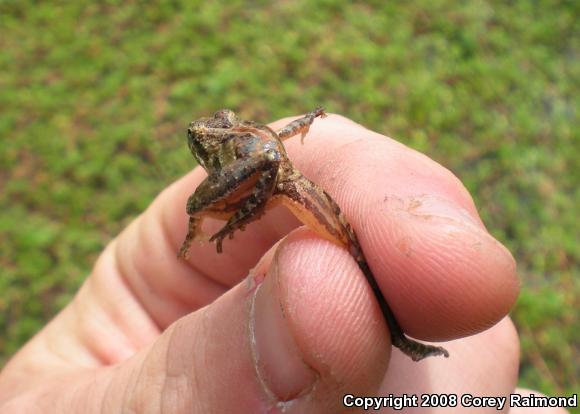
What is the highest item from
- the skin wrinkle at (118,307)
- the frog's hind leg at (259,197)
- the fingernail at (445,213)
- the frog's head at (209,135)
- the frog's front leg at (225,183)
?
the frog's head at (209,135)

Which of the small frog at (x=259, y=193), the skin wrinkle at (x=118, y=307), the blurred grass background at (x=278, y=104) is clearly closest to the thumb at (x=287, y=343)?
the small frog at (x=259, y=193)

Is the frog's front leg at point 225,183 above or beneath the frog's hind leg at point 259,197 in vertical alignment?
above

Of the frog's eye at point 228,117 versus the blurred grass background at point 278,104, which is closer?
the frog's eye at point 228,117

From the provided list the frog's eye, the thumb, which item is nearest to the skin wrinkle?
the thumb

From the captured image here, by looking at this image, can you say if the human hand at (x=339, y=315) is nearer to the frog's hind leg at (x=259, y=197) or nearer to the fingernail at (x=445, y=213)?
the fingernail at (x=445, y=213)

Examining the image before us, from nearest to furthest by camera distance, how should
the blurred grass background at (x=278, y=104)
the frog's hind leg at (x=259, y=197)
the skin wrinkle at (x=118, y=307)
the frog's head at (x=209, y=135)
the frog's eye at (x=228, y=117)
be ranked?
the frog's hind leg at (x=259, y=197) → the frog's head at (x=209, y=135) → the frog's eye at (x=228, y=117) → the skin wrinkle at (x=118, y=307) → the blurred grass background at (x=278, y=104)

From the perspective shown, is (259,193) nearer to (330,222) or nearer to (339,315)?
(330,222)

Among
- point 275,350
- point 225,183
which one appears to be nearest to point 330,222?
point 225,183
